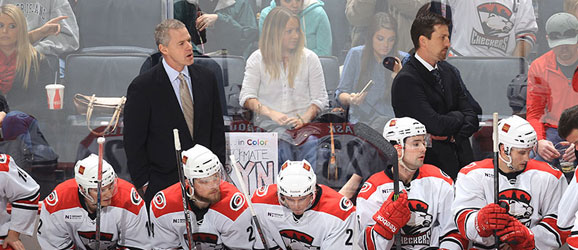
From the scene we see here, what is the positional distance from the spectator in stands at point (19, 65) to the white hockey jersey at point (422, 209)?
2321mm

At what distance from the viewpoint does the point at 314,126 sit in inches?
231

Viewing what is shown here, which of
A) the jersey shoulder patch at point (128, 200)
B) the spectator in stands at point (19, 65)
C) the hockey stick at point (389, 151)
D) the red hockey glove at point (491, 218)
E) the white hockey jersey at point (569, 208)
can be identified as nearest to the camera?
the white hockey jersey at point (569, 208)

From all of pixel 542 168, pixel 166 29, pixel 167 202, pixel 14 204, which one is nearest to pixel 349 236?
pixel 167 202

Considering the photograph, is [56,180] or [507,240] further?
[56,180]

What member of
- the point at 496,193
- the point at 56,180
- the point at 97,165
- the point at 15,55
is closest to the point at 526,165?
the point at 496,193

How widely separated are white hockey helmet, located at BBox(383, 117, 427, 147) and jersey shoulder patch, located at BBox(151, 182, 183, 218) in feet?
4.03

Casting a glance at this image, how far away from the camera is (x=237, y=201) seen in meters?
5.25

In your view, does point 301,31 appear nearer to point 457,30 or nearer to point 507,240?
point 457,30

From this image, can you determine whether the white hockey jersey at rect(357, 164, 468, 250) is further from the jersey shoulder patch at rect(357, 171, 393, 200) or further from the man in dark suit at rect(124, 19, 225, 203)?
the man in dark suit at rect(124, 19, 225, 203)

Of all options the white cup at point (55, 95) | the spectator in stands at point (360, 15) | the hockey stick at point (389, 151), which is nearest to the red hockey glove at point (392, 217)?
the hockey stick at point (389, 151)

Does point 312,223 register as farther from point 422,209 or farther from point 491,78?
point 491,78

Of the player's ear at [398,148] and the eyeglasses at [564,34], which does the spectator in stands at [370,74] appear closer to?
the player's ear at [398,148]

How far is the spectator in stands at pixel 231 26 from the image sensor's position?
593cm

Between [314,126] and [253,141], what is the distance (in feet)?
1.30
